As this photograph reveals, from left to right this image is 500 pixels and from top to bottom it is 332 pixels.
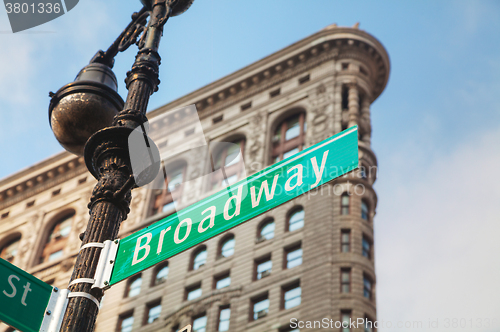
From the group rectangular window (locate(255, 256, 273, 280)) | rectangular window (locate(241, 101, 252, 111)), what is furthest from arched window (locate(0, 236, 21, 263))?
rectangular window (locate(255, 256, 273, 280))

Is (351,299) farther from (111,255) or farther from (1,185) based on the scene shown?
(1,185)

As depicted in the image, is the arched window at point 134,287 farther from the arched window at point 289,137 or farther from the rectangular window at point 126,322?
the arched window at point 289,137

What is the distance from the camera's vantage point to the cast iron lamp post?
552 cm

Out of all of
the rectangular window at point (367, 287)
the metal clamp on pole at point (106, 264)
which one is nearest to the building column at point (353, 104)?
the rectangular window at point (367, 287)

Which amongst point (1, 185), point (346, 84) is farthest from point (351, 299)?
point (1, 185)

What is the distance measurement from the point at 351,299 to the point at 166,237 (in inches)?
1249

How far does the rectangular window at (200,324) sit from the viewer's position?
39.2 meters

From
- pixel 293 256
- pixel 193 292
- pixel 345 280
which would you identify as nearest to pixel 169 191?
pixel 193 292

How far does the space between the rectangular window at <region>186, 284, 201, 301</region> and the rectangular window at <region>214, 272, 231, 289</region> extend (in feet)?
3.74

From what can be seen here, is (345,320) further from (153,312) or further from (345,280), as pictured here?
(153,312)

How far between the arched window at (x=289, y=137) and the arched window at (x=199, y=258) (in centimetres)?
794

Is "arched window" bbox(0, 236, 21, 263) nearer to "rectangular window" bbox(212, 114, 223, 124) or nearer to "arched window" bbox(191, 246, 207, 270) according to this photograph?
"arched window" bbox(191, 246, 207, 270)

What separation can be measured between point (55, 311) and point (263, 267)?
118 ft

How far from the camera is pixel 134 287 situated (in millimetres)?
45656
